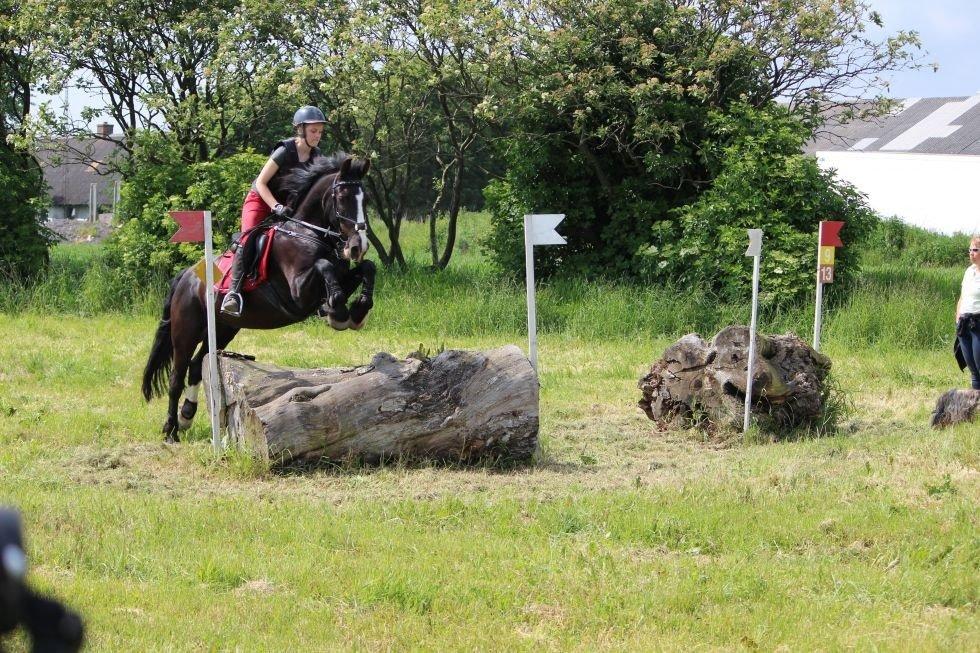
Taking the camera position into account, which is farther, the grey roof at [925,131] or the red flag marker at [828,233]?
the grey roof at [925,131]

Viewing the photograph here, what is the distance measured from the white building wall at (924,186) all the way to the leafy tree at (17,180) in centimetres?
2004

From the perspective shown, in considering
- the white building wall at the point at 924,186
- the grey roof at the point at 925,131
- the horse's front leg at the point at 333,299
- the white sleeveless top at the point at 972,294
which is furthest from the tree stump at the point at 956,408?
the grey roof at the point at 925,131

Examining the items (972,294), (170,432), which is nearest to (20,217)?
(170,432)

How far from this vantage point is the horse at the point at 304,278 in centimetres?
787

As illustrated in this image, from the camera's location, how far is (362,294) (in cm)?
798

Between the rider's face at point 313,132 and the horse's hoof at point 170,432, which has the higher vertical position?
the rider's face at point 313,132

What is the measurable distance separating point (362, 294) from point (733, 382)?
323cm

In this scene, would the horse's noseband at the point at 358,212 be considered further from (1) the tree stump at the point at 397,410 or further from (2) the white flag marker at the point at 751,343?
(2) the white flag marker at the point at 751,343

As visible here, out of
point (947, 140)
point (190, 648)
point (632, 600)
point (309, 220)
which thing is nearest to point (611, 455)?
point (309, 220)

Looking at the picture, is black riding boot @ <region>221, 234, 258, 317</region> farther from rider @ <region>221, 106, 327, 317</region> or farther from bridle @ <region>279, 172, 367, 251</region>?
bridle @ <region>279, 172, 367, 251</region>

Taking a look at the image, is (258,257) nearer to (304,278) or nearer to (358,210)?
(304,278)

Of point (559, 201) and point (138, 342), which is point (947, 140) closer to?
point (559, 201)

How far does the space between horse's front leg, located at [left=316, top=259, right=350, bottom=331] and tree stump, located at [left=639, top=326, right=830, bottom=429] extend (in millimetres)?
3021

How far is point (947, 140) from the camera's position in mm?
32562
